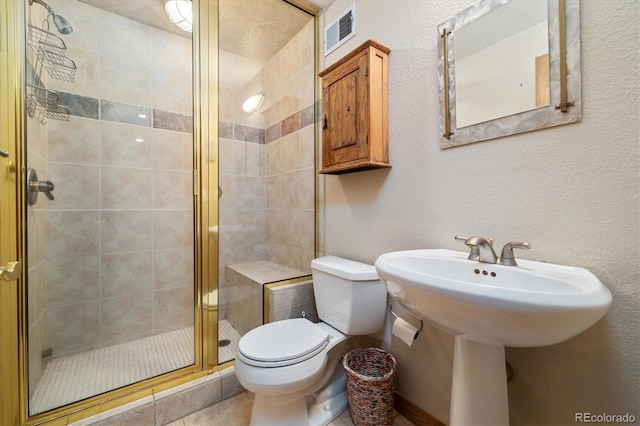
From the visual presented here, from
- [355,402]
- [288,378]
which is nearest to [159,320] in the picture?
[288,378]

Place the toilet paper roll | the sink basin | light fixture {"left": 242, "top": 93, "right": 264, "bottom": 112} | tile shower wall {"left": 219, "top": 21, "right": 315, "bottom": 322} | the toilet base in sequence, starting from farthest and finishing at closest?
light fixture {"left": 242, "top": 93, "right": 264, "bottom": 112}
tile shower wall {"left": 219, "top": 21, "right": 315, "bottom": 322}
the toilet base
the toilet paper roll
the sink basin

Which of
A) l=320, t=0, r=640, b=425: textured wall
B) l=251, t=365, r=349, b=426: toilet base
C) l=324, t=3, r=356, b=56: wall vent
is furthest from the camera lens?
l=324, t=3, r=356, b=56: wall vent

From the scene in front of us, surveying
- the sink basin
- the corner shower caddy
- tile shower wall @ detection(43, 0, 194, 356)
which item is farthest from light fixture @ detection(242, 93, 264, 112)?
the sink basin

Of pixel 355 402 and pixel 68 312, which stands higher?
pixel 68 312

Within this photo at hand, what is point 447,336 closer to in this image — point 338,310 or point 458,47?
point 338,310

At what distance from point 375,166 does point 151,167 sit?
155 cm

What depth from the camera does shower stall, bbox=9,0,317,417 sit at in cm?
148

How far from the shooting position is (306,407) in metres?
1.24

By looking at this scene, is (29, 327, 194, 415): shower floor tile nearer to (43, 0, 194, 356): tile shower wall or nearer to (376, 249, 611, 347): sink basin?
(43, 0, 194, 356): tile shower wall

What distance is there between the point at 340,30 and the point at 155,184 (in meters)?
1.60

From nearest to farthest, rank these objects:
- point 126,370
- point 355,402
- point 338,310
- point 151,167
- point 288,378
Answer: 1. point 288,378
2. point 355,402
3. point 338,310
4. point 126,370
5. point 151,167

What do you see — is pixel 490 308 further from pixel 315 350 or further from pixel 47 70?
pixel 47 70

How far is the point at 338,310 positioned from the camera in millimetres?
1346

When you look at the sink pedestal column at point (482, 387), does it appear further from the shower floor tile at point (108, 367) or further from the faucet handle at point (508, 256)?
the shower floor tile at point (108, 367)
